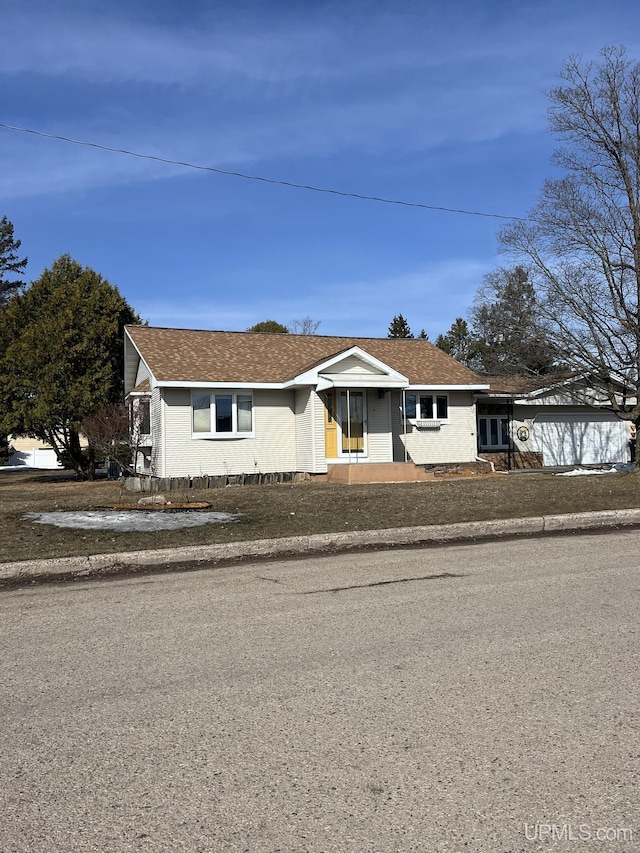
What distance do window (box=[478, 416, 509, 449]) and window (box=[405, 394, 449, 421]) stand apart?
14.9 feet

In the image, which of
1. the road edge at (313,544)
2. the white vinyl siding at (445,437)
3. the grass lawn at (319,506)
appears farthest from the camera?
the white vinyl siding at (445,437)

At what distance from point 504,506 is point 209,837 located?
12.0 metres

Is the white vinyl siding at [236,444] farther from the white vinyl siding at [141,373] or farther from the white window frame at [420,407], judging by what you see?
the white window frame at [420,407]

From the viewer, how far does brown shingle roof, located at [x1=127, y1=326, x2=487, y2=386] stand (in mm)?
22828

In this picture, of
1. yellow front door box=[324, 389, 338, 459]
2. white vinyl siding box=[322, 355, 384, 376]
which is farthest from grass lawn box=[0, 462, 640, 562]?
white vinyl siding box=[322, 355, 384, 376]

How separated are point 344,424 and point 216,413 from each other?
4.09 m

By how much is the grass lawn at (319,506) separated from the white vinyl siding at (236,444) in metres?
1.80

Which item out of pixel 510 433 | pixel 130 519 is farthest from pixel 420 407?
pixel 130 519

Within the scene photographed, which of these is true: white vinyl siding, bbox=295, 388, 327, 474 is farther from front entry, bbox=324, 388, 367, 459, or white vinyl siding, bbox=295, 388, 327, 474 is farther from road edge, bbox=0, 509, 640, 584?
road edge, bbox=0, 509, 640, 584

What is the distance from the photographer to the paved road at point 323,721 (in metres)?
3.04

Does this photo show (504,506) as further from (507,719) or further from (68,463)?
(68,463)

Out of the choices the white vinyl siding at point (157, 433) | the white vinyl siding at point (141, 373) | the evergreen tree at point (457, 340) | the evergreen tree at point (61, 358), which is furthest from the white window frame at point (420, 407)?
the evergreen tree at point (457, 340)

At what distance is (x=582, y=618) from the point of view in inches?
242

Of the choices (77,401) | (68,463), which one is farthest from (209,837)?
(68,463)
